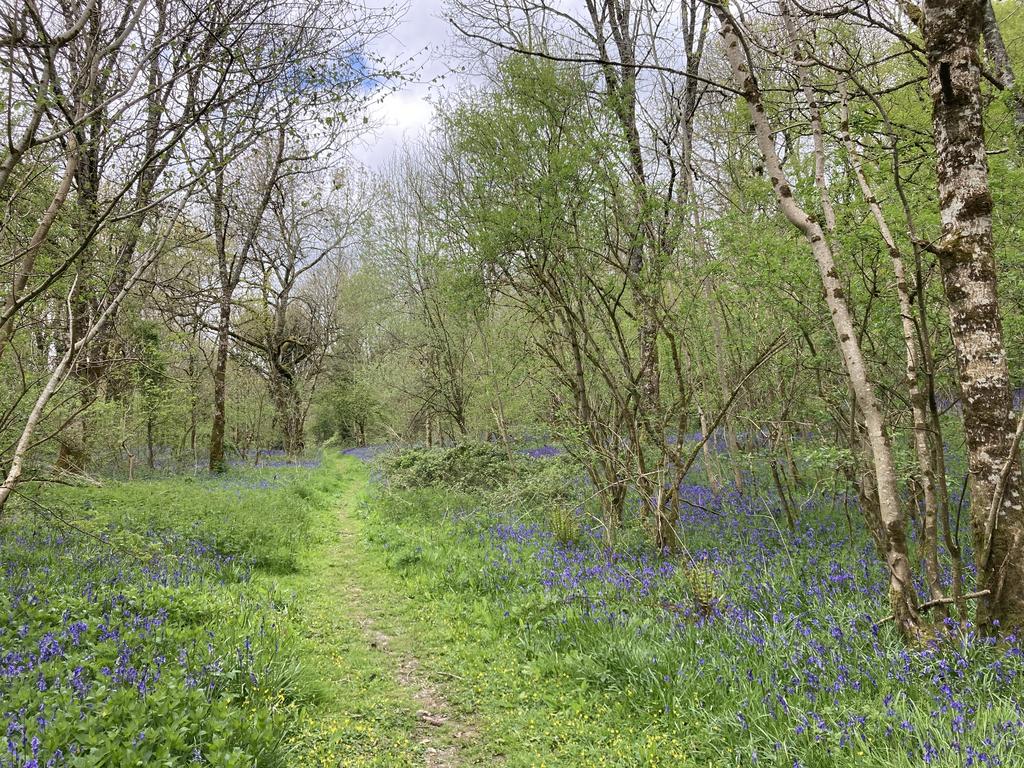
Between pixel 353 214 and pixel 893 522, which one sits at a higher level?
pixel 353 214

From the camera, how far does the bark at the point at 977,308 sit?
3.18m

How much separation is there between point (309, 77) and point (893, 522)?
5253mm

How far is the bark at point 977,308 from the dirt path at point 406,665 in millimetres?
3570

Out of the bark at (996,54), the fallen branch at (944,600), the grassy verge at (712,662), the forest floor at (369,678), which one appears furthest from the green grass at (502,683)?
the bark at (996,54)

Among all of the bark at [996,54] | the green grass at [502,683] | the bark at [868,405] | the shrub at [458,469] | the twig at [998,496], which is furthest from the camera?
the shrub at [458,469]

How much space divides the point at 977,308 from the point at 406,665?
5.10 m

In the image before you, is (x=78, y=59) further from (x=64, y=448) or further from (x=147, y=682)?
(x=64, y=448)

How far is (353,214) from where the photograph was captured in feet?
65.0

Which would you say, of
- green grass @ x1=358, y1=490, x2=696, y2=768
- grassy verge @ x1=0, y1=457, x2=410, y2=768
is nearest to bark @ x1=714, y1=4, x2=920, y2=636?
green grass @ x1=358, y1=490, x2=696, y2=768

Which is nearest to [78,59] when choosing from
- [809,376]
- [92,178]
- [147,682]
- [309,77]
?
[309,77]

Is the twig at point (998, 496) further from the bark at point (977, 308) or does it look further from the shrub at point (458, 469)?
the shrub at point (458, 469)

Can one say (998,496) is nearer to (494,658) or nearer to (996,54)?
(494,658)

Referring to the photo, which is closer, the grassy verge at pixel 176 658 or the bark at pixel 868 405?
the grassy verge at pixel 176 658

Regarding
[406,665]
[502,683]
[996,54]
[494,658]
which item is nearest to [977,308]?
[502,683]
